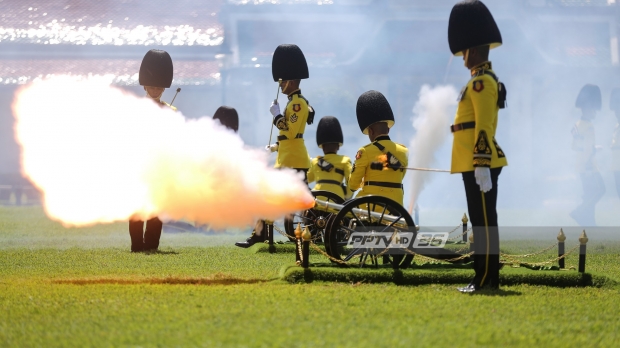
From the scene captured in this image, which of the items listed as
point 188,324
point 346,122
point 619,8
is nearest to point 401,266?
point 188,324

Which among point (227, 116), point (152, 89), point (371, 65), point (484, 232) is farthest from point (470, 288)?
point (371, 65)

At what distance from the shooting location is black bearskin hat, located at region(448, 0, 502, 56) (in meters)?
7.14

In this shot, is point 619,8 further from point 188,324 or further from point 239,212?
point 188,324

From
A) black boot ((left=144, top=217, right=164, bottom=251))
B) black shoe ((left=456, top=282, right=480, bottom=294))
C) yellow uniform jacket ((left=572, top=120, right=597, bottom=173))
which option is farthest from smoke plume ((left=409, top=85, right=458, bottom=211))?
black shoe ((left=456, top=282, right=480, bottom=294))

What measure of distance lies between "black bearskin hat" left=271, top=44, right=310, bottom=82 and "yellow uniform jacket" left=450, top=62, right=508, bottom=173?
165 inches

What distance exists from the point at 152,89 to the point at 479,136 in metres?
5.39

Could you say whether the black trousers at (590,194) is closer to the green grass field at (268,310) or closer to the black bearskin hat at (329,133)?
the black bearskin hat at (329,133)

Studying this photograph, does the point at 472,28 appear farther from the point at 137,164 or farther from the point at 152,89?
the point at 152,89

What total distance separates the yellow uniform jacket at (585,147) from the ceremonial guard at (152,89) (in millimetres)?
9711

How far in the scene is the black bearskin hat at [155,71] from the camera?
10984 mm

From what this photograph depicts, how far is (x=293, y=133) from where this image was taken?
10.9 m

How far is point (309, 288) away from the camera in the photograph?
6852mm

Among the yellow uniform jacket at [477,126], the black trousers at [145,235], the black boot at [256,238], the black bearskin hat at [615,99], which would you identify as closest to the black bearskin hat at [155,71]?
the black trousers at [145,235]

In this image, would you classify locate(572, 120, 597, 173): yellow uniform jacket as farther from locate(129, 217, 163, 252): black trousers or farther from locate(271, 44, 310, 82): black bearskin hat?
locate(129, 217, 163, 252): black trousers
